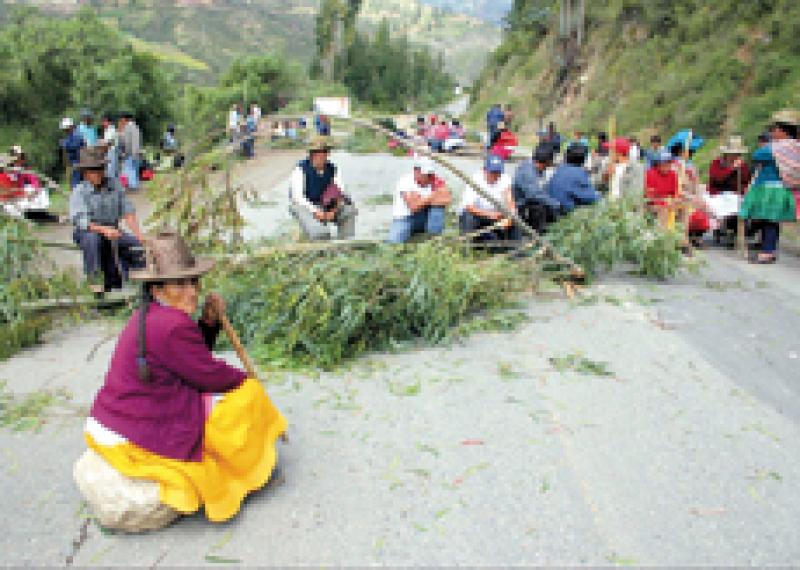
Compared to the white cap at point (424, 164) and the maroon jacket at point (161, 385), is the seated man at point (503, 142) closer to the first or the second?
the white cap at point (424, 164)

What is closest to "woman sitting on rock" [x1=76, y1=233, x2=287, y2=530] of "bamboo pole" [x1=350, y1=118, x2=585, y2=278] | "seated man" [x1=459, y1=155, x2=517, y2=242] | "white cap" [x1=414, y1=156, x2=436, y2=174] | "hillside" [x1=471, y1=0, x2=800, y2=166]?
"bamboo pole" [x1=350, y1=118, x2=585, y2=278]

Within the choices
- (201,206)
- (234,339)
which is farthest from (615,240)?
(234,339)

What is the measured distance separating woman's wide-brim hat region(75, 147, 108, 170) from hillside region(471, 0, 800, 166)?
13000mm

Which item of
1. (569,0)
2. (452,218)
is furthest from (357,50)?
(452,218)

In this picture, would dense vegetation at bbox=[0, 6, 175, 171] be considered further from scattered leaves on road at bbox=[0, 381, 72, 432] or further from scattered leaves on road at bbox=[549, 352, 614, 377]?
scattered leaves on road at bbox=[549, 352, 614, 377]

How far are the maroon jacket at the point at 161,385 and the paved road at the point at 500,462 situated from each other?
48cm

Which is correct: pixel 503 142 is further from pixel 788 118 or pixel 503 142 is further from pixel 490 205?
pixel 490 205

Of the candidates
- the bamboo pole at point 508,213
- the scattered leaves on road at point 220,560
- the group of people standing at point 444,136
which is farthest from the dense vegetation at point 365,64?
the scattered leaves on road at point 220,560

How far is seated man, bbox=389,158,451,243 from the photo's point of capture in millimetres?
6988

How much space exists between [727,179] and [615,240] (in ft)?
11.8

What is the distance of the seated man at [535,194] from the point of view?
23.7ft

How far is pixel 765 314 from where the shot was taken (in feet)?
20.2

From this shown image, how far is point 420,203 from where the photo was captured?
694 cm

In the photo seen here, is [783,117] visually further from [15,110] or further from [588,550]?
[15,110]
